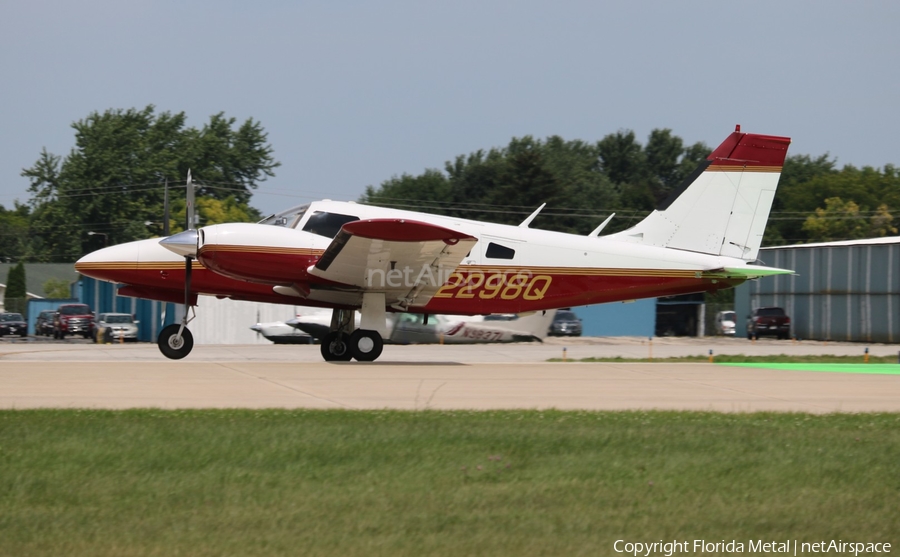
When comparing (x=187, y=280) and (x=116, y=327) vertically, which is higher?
(x=187, y=280)

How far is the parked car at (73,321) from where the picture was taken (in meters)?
42.1

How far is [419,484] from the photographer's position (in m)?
7.16

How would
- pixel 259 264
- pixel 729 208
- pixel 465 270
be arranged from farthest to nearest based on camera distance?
pixel 729 208
pixel 465 270
pixel 259 264

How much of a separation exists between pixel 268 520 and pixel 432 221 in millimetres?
11687

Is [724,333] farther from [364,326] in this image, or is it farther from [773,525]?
[773,525]

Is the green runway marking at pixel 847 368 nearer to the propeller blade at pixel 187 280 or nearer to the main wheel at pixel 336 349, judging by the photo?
the main wheel at pixel 336 349

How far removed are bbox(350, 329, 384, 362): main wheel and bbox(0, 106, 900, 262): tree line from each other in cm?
4556

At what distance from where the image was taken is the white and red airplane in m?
16.6

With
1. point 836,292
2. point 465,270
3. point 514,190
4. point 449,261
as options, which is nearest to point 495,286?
point 465,270

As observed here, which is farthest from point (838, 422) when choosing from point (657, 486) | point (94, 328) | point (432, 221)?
point (94, 328)

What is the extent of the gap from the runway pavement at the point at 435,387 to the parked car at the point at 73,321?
1088 inches

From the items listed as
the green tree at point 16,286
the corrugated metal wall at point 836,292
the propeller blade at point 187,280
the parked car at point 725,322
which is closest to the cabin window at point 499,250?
the propeller blade at point 187,280

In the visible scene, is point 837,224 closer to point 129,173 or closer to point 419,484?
point 129,173

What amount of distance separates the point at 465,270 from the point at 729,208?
216 inches
